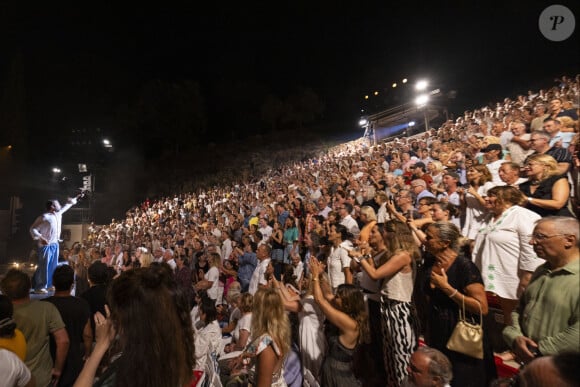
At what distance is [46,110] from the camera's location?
31.1 m

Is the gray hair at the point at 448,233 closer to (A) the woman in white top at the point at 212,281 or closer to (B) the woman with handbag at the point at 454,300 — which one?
(B) the woman with handbag at the point at 454,300

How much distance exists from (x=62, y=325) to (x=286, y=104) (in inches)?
1607

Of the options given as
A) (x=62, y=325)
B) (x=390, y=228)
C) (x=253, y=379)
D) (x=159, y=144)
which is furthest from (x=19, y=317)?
(x=159, y=144)

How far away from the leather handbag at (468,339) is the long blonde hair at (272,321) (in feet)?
4.02

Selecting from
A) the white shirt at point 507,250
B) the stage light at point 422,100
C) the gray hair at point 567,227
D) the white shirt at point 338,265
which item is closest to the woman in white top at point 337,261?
the white shirt at point 338,265

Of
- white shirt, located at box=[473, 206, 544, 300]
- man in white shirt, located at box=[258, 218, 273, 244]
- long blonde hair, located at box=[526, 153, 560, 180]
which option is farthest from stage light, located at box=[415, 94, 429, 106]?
white shirt, located at box=[473, 206, 544, 300]

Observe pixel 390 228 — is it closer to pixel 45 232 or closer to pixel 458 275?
pixel 458 275

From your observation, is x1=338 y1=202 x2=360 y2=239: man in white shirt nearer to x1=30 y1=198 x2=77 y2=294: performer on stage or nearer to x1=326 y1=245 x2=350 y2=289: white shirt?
x1=326 y1=245 x2=350 y2=289: white shirt

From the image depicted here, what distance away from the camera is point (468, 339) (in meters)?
A: 2.32

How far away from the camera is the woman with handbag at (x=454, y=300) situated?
2400mm

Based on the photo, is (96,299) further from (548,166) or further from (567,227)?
(548,166)

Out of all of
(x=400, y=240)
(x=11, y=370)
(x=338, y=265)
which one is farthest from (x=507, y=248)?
(x=11, y=370)

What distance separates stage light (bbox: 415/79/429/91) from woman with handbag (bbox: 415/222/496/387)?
22.9 m

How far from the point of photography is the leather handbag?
2.30 metres
